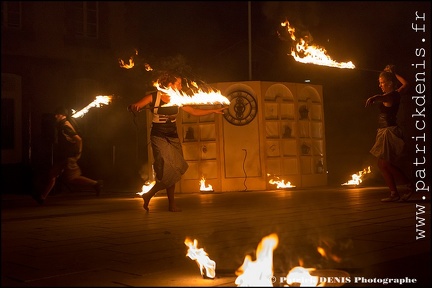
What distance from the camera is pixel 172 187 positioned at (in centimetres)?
767

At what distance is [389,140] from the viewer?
823 cm

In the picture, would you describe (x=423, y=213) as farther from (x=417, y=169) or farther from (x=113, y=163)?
(x=113, y=163)

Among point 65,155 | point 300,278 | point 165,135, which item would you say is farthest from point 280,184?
point 300,278

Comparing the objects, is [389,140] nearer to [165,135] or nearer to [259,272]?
[165,135]

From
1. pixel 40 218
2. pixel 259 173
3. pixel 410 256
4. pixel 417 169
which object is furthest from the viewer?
pixel 417 169

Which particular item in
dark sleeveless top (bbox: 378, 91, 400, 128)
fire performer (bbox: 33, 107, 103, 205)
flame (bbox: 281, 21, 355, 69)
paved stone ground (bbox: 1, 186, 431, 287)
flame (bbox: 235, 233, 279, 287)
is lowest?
paved stone ground (bbox: 1, 186, 431, 287)

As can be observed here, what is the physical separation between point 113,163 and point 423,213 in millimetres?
11043

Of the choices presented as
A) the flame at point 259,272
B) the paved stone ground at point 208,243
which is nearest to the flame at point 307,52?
the paved stone ground at point 208,243

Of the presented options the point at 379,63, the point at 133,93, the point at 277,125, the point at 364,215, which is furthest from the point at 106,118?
the point at 364,215

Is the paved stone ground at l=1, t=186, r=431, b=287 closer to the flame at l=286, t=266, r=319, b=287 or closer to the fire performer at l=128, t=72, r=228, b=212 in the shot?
the flame at l=286, t=266, r=319, b=287

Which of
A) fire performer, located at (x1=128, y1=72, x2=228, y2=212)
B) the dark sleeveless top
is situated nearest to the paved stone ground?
fire performer, located at (x1=128, y1=72, x2=228, y2=212)

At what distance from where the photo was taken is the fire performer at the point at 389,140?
8.12 metres

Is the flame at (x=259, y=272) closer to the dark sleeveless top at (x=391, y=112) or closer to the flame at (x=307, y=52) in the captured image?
the dark sleeveless top at (x=391, y=112)

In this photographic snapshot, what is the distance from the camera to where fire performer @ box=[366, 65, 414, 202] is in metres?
8.12
